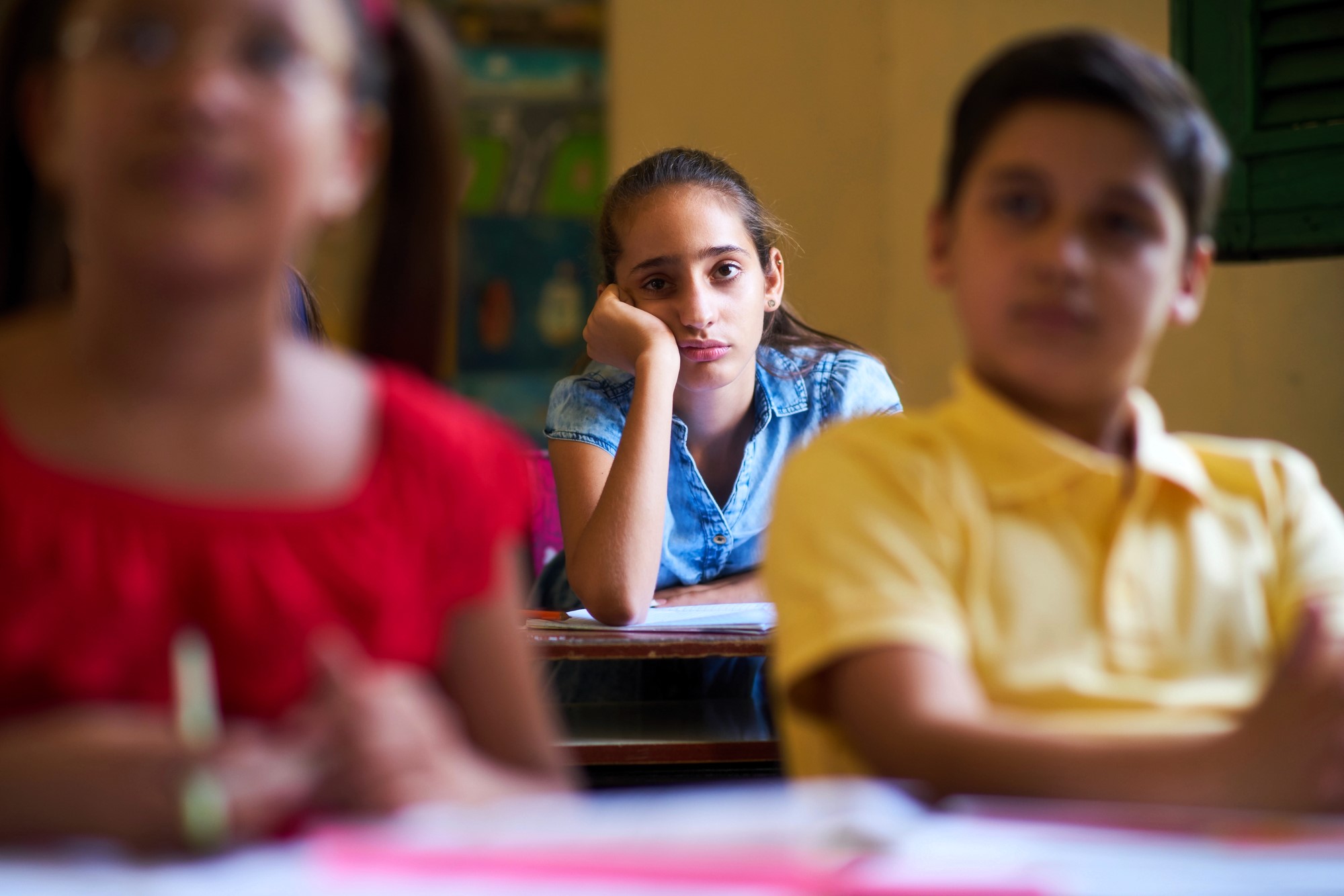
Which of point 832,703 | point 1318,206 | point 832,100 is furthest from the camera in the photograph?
point 832,100

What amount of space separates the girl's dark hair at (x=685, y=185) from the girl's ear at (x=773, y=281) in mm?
11

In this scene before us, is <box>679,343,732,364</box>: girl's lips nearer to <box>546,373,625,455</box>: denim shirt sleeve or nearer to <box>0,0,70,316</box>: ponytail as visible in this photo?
<box>546,373,625,455</box>: denim shirt sleeve

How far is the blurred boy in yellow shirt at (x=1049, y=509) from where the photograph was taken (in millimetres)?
832

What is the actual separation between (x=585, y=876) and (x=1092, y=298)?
511 mm

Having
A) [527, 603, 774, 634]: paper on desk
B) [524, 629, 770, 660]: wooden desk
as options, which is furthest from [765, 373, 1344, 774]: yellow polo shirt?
[527, 603, 774, 634]: paper on desk

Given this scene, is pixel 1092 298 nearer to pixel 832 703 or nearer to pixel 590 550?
pixel 832 703

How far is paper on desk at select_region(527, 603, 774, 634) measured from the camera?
5.44ft

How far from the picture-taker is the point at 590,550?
1846 mm

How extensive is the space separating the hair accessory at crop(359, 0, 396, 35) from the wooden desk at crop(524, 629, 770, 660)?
0.84 metres

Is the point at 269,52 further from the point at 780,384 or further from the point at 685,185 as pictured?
the point at 780,384

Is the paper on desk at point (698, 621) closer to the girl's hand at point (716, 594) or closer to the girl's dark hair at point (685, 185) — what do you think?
the girl's hand at point (716, 594)

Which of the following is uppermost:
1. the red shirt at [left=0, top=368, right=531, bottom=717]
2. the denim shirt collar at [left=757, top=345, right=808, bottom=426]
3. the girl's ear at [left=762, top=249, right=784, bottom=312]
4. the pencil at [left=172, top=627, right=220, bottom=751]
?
the girl's ear at [left=762, top=249, right=784, bottom=312]

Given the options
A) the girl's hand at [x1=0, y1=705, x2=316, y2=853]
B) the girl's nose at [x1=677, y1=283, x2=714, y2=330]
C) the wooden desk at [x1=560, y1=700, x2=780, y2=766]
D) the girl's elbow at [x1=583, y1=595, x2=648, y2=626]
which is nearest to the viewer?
the girl's hand at [x1=0, y1=705, x2=316, y2=853]

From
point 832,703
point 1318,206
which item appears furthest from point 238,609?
point 1318,206
